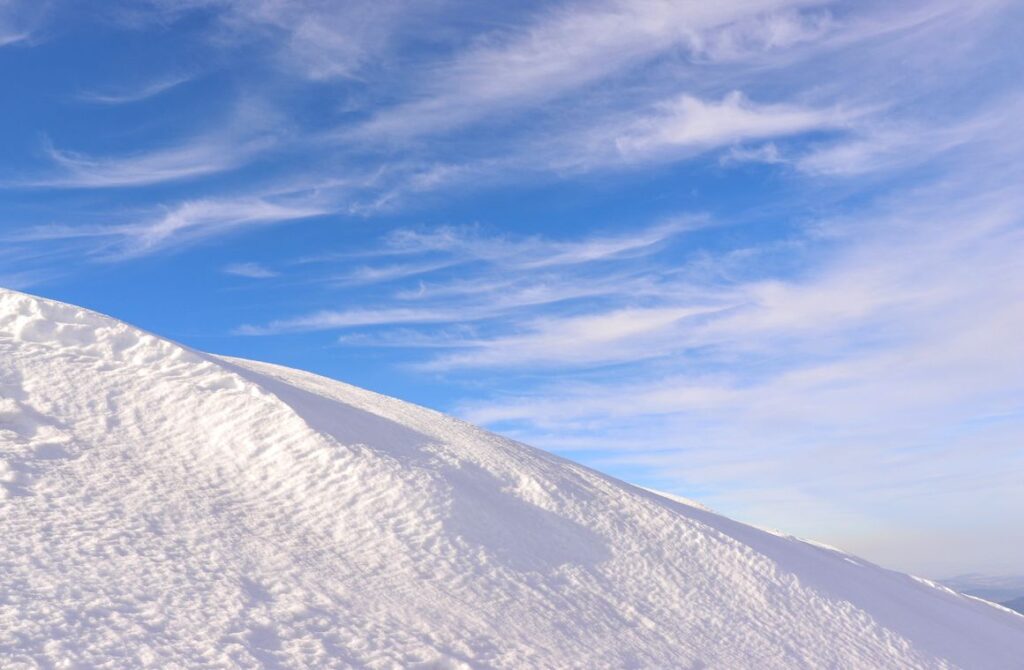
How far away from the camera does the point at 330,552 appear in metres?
11.2

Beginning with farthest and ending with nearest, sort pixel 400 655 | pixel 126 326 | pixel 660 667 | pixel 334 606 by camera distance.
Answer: pixel 126 326 < pixel 660 667 < pixel 334 606 < pixel 400 655

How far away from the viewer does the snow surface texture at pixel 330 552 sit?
29.7ft

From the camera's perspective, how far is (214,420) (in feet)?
45.1

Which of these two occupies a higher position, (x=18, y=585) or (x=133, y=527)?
(x=133, y=527)

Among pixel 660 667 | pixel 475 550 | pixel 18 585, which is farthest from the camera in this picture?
pixel 475 550

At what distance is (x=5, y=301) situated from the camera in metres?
15.9

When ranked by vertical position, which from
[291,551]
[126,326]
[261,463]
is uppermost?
[126,326]

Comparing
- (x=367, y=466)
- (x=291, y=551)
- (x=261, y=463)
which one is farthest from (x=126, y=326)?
(x=291, y=551)

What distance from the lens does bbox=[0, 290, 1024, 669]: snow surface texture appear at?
9.05 meters

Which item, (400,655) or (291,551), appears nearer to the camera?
(400,655)

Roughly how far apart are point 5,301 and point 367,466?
8.15 metres

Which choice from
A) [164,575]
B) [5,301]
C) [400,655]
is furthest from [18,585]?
[5,301]

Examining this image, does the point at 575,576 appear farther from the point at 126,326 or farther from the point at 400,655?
the point at 126,326

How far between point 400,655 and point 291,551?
2456 millimetres
